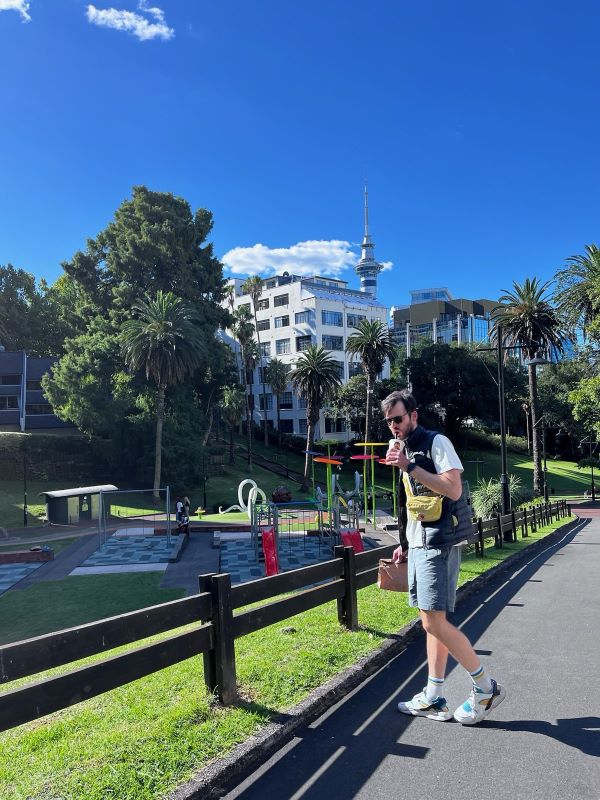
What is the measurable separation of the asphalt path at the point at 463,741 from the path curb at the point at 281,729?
62 mm

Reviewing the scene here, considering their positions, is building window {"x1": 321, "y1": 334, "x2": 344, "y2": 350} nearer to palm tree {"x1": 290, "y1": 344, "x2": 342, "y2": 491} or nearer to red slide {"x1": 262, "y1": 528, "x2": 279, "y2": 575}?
palm tree {"x1": 290, "y1": 344, "x2": 342, "y2": 491}

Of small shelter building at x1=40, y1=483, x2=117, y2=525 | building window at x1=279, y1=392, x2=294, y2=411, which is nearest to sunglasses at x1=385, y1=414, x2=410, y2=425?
small shelter building at x1=40, y1=483, x2=117, y2=525

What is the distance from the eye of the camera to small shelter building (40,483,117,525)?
28734mm

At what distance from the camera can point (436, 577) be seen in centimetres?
405

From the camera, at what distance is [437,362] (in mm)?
60688

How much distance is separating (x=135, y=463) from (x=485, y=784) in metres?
41.0

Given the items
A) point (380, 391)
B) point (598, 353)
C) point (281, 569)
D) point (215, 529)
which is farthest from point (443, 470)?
point (380, 391)

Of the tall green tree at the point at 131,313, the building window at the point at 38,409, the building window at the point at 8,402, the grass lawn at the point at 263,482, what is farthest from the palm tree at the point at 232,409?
the building window at the point at 8,402

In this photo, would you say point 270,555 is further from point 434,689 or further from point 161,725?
point 161,725

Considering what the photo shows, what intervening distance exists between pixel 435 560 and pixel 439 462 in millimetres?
667

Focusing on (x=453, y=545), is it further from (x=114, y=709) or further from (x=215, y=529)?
(x=215, y=529)

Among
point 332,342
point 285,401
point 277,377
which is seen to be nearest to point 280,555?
point 277,377

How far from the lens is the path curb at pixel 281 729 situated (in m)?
3.24

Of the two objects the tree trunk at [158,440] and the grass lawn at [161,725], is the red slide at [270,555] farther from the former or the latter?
the tree trunk at [158,440]
